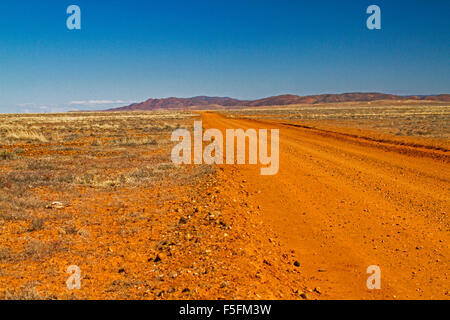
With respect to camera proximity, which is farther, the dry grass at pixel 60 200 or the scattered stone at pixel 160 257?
the dry grass at pixel 60 200

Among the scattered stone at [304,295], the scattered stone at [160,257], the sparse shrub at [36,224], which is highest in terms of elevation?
the sparse shrub at [36,224]

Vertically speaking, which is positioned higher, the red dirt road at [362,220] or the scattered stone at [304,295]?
the red dirt road at [362,220]

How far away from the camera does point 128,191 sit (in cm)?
860

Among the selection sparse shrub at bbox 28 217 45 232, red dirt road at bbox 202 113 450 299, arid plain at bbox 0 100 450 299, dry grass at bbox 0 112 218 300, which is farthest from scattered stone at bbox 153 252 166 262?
sparse shrub at bbox 28 217 45 232

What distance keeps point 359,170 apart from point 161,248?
293 inches

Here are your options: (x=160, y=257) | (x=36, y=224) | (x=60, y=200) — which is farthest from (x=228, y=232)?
(x=60, y=200)

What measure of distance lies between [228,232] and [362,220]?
260 cm

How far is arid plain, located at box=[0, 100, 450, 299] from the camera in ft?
12.9

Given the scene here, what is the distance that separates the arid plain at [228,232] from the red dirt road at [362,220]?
0.03 meters

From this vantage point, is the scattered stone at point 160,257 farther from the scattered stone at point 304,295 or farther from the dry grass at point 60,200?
the scattered stone at point 304,295

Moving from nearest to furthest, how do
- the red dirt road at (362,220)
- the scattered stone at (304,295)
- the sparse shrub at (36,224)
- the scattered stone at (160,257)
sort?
the scattered stone at (304,295) < the red dirt road at (362,220) < the scattered stone at (160,257) < the sparse shrub at (36,224)

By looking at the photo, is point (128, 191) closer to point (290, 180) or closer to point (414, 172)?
point (290, 180)

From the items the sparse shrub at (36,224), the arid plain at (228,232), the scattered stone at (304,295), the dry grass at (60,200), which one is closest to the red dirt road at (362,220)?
the arid plain at (228,232)

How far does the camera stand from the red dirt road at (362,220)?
162 inches
